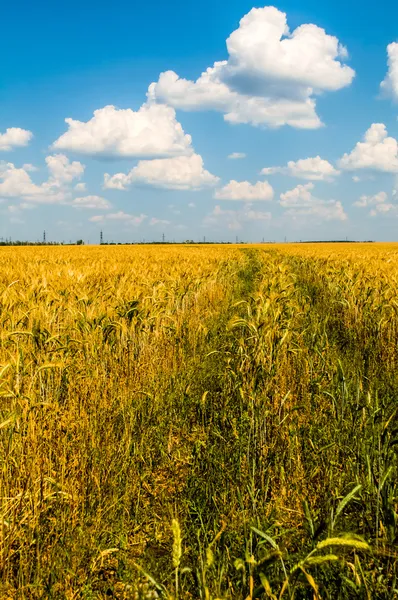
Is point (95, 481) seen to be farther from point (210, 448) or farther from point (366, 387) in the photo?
point (366, 387)

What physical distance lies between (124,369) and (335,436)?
2.41m

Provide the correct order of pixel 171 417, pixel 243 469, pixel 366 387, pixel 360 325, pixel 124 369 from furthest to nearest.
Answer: pixel 360 325 → pixel 366 387 → pixel 124 369 → pixel 171 417 → pixel 243 469

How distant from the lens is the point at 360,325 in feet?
24.0

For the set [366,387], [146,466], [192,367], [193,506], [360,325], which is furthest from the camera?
[360,325]

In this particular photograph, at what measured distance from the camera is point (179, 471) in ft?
10.8

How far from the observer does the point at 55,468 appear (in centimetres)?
284

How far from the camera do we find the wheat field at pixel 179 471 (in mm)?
1835

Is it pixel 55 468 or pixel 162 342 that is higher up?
pixel 162 342

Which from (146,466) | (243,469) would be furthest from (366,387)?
(146,466)

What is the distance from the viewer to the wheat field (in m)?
1.83

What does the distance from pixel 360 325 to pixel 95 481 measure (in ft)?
18.9

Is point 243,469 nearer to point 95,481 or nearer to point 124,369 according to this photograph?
point 95,481

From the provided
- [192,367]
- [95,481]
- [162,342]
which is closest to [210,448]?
[95,481]

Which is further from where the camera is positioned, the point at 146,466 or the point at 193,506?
the point at 146,466
